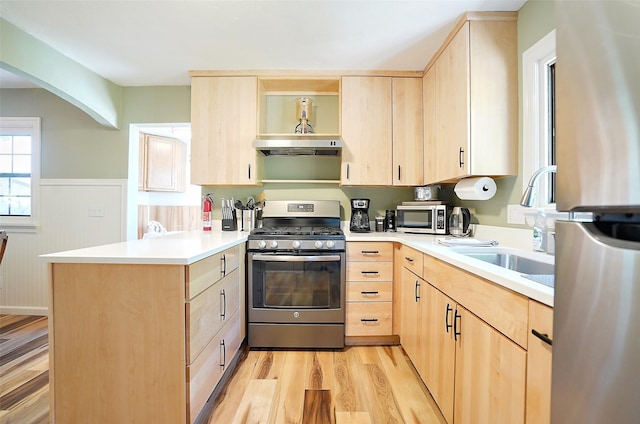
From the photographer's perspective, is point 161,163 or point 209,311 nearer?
point 209,311

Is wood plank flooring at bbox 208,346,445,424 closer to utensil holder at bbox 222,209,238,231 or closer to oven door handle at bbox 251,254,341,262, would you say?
oven door handle at bbox 251,254,341,262

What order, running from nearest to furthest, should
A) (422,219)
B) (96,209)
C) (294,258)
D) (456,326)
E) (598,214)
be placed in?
(598,214), (456,326), (294,258), (422,219), (96,209)

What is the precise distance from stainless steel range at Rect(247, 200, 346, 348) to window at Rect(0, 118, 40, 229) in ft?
9.06

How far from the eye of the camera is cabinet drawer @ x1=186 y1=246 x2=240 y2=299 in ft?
4.19

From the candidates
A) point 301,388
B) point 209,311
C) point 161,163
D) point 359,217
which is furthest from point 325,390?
point 161,163

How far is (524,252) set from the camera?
150cm

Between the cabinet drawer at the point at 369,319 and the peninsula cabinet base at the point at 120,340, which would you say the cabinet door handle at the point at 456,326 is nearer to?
the cabinet drawer at the point at 369,319

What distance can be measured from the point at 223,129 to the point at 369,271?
5.79ft

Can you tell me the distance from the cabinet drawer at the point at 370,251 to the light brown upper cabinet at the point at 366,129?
609 millimetres

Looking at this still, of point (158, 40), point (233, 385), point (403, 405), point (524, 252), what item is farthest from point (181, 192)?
point (524, 252)

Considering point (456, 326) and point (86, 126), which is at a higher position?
point (86, 126)

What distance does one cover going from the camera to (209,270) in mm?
1500

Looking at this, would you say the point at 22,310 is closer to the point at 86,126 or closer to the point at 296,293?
the point at 86,126

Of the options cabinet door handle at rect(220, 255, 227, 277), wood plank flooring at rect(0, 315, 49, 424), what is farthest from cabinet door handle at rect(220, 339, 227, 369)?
wood plank flooring at rect(0, 315, 49, 424)
